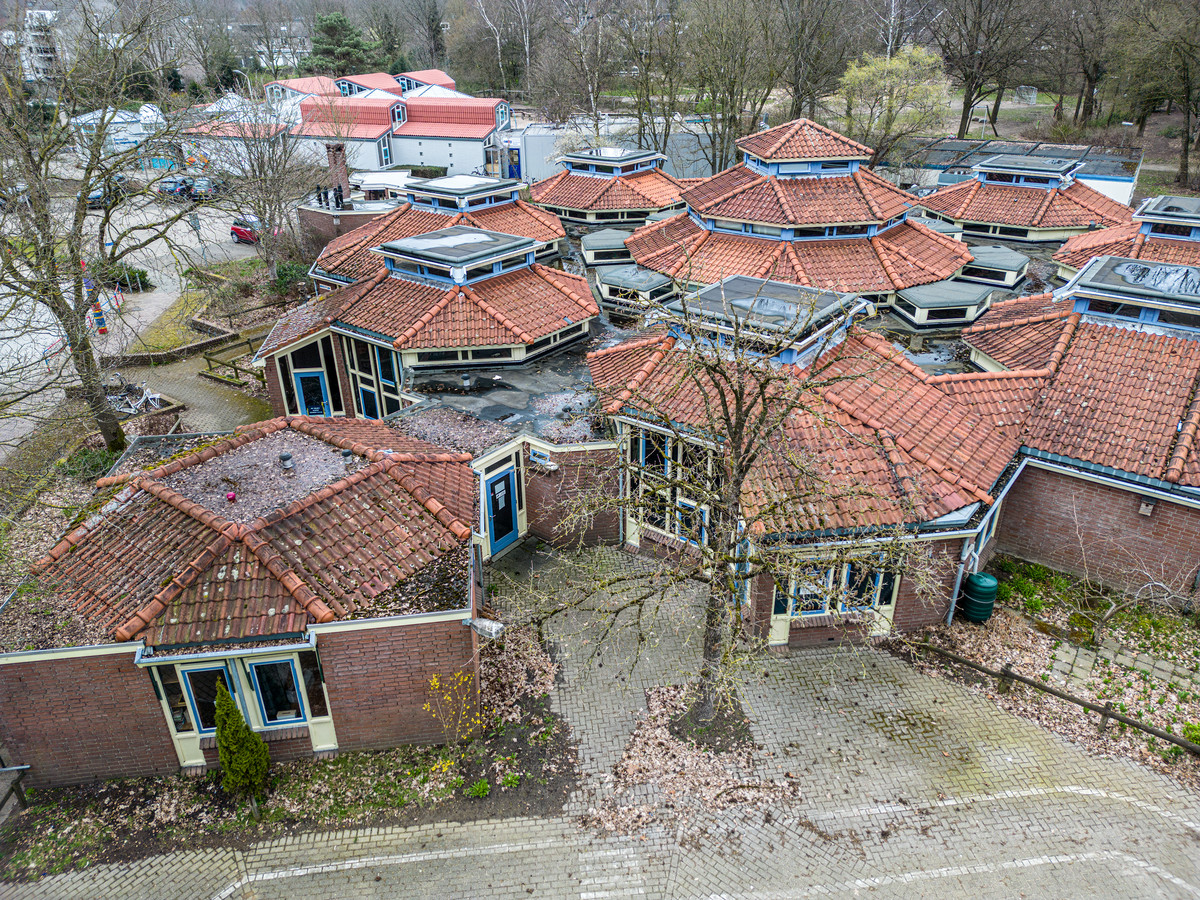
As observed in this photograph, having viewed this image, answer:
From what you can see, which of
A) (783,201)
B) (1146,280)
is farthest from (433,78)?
(1146,280)

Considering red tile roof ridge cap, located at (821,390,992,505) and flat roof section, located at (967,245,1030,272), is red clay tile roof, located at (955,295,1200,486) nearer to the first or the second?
red tile roof ridge cap, located at (821,390,992,505)

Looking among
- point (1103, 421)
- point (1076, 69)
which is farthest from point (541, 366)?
point (1076, 69)

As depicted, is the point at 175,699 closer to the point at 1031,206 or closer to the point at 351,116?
the point at 1031,206

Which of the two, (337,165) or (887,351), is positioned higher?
(337,165)

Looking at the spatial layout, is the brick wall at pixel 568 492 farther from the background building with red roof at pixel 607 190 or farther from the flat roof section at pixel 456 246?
the background building with red roof at pixel 607 190

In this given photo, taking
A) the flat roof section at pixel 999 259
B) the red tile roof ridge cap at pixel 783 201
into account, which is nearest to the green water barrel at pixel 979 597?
the red tile roof ridge cap at pixel 783 201

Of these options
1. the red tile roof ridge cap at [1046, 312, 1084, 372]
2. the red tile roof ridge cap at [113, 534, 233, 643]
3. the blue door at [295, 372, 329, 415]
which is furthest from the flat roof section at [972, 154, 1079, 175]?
the red tile roof ridge cap at [113, 534, 233, 643]

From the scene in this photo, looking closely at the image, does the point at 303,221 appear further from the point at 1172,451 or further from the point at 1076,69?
the point at 1076,69
